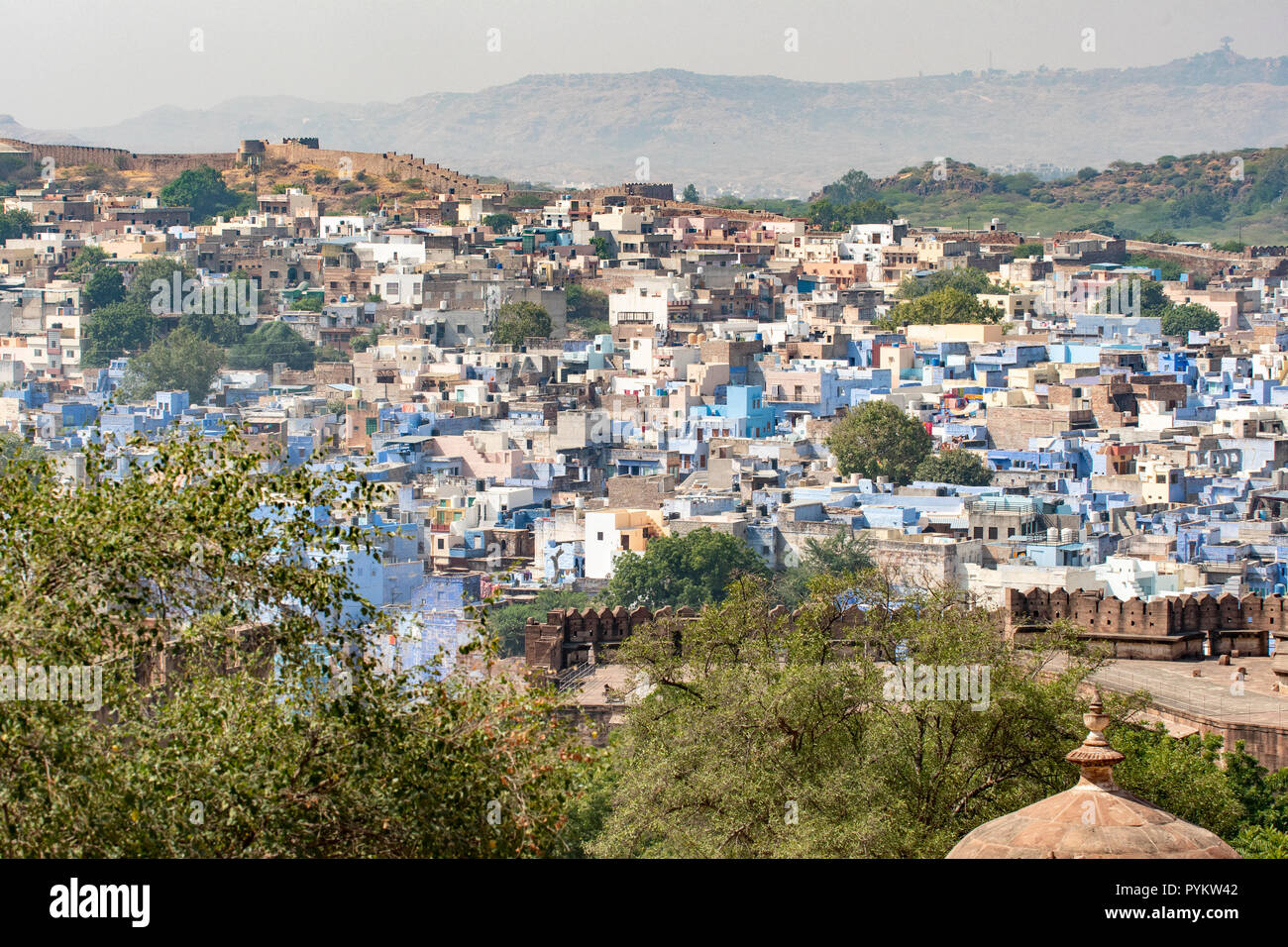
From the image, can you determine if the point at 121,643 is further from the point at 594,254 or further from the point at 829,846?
the point at 594,254

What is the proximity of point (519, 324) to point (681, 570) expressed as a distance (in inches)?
765

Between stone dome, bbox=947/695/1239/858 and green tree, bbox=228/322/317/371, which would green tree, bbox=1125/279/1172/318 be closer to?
green tree, bbox=228/322/317/371

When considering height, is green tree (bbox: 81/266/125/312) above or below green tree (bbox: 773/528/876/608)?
above

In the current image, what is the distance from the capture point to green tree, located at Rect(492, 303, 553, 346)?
42.5 meters

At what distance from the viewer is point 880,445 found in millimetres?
31172

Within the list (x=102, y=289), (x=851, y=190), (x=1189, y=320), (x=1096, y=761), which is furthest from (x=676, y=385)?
(x=851, y=190)

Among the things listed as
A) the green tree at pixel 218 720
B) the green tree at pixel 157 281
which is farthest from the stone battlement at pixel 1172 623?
the green tree at pixel 157 281

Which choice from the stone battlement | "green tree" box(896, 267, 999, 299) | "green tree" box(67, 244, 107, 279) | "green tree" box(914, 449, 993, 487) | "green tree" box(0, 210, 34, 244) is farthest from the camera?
"green tree" box(0, 210, 34, 244)

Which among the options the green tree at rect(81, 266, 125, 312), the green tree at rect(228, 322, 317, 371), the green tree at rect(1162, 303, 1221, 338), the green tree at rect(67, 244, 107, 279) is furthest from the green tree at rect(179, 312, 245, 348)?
the green tree at rect(1162, 303, 1221, 338)

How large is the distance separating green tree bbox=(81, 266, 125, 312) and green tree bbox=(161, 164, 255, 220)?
36.1 feet

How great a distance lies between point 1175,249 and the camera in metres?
62.3

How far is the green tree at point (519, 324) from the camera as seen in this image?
4247 cm

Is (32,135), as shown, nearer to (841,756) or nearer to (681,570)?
(681,570)
